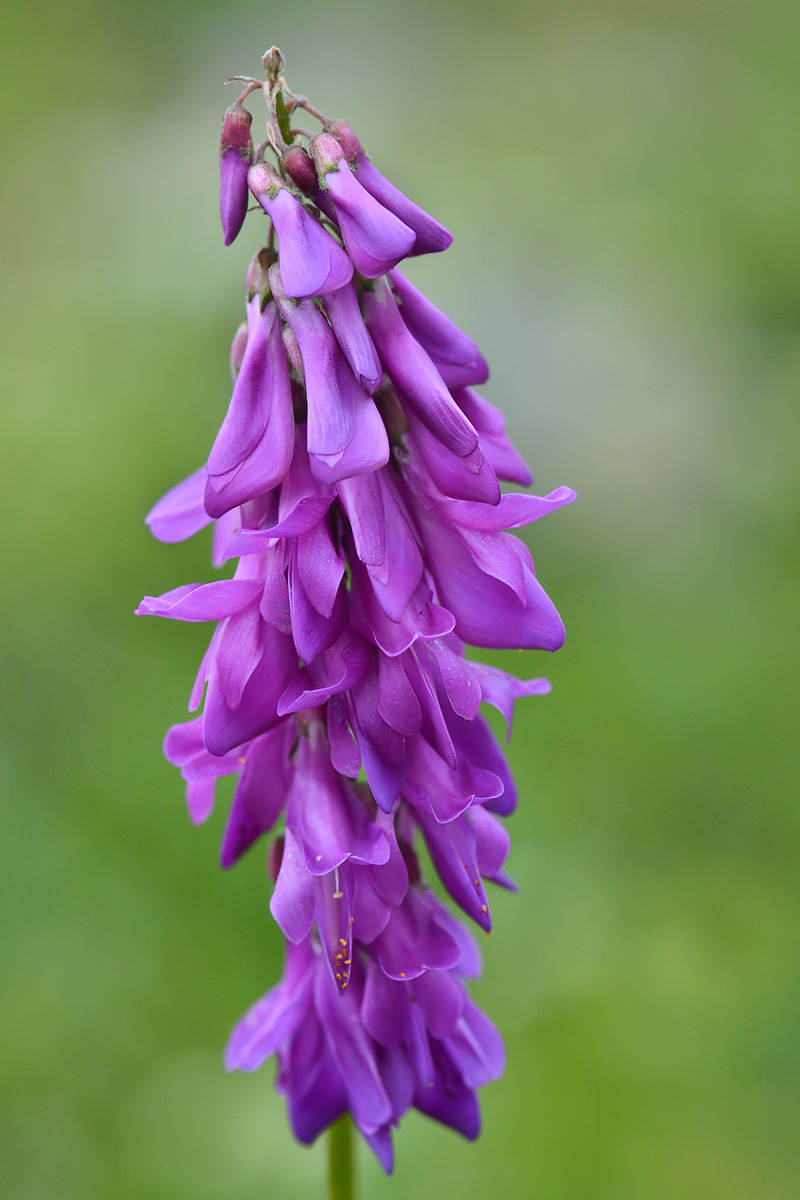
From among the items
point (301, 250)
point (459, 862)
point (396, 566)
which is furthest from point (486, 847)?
point (301, 250)

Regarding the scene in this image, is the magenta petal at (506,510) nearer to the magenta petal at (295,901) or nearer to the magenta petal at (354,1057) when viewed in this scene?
→ the magenta petal at (295,901)

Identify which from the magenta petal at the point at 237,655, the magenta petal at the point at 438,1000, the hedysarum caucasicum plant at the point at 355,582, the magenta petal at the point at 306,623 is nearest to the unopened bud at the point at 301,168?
the hedysarum caucasicum plant at the point at 355,582

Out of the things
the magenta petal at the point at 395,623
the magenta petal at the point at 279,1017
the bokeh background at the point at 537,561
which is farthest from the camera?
the bokeh background at the point at 537,561

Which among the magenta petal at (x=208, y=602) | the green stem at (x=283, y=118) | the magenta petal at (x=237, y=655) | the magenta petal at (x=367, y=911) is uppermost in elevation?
the green stem at (x=283, y=118)

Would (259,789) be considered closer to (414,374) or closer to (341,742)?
(341,742)

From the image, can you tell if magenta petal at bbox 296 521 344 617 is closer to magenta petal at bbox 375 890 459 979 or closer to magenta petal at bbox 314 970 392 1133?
magenta petal at bbox 375 890 459 979

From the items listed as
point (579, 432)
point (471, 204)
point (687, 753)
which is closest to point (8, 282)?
point (471, 204)

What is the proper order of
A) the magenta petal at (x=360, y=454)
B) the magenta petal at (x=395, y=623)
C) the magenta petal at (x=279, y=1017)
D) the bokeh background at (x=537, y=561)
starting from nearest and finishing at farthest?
1. the magenta petal at (x=360, y=454)
2. the magenta petal at (x=395, y=623)
3. the magenta petal at (x=279, y=1017)
4. the bokeh background at (x=537, y=561)
